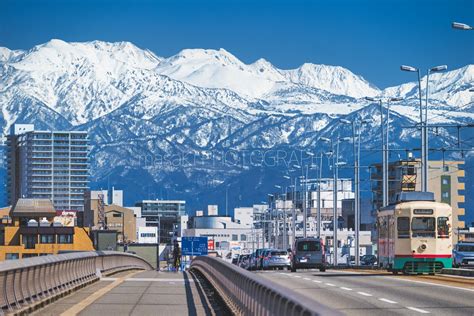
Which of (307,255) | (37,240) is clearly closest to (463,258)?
(307,255)

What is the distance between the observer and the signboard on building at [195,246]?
121188 millimetres

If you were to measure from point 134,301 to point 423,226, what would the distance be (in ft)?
77.9

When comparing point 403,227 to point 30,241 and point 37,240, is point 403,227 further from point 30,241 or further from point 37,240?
point 30,241

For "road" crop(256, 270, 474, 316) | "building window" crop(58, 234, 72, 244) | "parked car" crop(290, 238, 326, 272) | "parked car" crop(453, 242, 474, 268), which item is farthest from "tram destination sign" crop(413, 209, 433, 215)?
"building window" crop(58, 234, 72, 244)

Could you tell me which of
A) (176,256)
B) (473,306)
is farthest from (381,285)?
(176,256)

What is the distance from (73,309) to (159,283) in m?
18.7

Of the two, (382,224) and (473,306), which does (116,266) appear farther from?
(473,306)

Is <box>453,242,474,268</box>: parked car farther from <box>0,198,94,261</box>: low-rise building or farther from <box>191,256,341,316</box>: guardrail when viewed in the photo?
<box>0,198,94,261</box>: low-rise building

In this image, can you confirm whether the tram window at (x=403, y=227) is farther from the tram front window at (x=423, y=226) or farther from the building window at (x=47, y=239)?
the building window at (x=47, y=239)

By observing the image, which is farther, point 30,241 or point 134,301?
point 30,241

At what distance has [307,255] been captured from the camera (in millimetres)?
78000

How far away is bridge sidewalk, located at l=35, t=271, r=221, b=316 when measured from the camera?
31.8 metres

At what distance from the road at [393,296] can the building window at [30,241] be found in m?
110

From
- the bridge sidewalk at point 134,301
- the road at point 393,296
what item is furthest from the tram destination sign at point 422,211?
the bridge sidewalk at point 134,301
